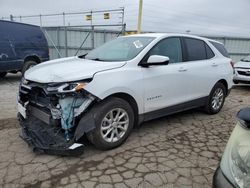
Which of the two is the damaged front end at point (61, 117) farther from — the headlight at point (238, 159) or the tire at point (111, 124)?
the headlight at point (238, 159)

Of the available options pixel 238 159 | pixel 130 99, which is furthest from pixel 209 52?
pixel 238 159

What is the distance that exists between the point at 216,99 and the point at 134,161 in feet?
9.78

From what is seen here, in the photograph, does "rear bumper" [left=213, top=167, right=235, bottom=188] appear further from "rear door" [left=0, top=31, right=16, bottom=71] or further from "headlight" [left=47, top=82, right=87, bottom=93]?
"rear door" [left=0, top=31, right=16, bottom=71]

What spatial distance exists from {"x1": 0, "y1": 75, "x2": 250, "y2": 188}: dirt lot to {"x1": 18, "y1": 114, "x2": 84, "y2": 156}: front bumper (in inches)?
6.7

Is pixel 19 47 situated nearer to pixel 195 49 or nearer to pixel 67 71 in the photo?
pixel 67 71

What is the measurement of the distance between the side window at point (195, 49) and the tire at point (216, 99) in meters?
0.76

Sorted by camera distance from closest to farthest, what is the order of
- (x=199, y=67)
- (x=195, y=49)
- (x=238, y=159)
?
(x=238, y=159) < (x=199, y=67) < (x=195, y=49)

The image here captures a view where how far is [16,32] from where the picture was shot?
8.94 m

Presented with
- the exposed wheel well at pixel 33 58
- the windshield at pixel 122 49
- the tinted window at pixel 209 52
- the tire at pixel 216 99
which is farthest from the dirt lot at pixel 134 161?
the exposed wheel well at pixel 33 58

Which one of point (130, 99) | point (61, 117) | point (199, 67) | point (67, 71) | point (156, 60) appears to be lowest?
point (61, 117)

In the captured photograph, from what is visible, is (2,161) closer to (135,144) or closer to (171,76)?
(135,144)

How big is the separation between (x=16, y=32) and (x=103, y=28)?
5015mm

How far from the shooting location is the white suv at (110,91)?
329cm

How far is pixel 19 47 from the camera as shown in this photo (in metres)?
9.05
